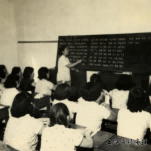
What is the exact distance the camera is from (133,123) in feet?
5.57

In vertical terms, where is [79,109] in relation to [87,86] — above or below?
below

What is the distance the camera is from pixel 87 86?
2004 mm

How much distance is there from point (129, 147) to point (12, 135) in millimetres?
929

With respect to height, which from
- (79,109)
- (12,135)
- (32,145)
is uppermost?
(79,109)

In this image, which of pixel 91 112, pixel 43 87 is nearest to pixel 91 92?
pixel 91 112

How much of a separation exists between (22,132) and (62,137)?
0.43 metres

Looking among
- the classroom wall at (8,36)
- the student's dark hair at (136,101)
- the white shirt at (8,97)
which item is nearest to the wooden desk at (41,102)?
the white shirt at (8,97)

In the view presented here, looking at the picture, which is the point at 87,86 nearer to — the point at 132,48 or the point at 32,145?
the point at 32,145

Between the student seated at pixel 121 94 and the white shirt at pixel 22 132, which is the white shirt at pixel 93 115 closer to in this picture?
the white shirt at pixel 22 132

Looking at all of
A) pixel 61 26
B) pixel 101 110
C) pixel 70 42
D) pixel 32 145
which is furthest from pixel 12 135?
pixel 61 26

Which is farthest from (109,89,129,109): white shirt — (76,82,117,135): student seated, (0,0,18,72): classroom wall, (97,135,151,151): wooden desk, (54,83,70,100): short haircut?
(0,0,18,72): classroom wall

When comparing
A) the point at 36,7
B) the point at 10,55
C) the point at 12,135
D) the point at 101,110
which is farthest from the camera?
the point at 10,55

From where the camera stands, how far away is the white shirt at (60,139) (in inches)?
53.1

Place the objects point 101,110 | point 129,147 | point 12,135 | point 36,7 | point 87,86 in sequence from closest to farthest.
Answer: point 129,147
point 12,135
point 101,110
point 87,86
point 36,7
